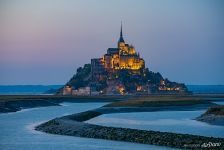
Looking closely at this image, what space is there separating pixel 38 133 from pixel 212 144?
2027 cm

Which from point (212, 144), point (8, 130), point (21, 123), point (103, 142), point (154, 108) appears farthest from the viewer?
point (154, 108)

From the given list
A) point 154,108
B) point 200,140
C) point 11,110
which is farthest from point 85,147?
point 154,108

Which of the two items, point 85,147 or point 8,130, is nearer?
point 85,147

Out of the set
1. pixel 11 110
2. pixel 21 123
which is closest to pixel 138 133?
pixel 21 123

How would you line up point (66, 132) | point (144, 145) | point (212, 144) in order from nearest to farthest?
point (212, 144)
point (144, 145)
point (66, 132)

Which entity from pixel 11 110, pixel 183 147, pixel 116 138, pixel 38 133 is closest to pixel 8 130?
pixel 38 133

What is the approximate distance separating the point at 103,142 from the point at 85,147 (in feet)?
8.49

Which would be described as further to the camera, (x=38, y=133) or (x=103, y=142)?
(x=38, y=133)

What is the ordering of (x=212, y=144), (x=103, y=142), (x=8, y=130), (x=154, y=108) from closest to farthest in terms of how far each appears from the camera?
(x=212, y=144)
(x=103, y=142)
(x=8, y=130)
(x=154, y=108)

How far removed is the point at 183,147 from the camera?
130 feet

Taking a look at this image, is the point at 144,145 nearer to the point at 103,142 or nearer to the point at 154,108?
the point at 103,142

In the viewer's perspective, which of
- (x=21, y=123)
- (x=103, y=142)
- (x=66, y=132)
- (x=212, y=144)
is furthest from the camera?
(x=21, y=123)

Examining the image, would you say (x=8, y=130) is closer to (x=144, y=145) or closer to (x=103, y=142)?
(x=103, y=142)

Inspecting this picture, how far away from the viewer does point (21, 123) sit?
67188 millimetres
